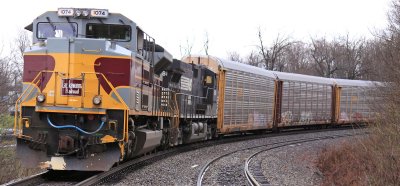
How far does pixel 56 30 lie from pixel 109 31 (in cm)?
109

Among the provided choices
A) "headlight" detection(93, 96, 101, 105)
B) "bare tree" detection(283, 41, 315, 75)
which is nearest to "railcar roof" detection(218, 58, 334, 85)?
"headlight" detection(93, 96, 101, 105)

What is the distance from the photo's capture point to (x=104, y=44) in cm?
910

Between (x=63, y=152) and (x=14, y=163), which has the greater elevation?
(x=63, y=152)

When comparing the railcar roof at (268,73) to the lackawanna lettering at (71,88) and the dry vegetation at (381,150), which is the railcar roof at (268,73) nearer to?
the dry vegetation at (381,150)

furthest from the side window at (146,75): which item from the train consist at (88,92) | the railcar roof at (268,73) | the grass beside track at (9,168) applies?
the railcar roof at (268,73)

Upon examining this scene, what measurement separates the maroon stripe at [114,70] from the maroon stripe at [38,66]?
877 mm

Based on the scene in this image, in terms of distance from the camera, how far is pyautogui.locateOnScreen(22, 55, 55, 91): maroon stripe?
8.93 meters

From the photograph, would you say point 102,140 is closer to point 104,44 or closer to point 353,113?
point 104,44

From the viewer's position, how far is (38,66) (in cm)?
Answer: 901

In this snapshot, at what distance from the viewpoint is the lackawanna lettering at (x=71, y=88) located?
349 inches

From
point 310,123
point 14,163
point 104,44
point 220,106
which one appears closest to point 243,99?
point 220,106

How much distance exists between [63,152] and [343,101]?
25.5 m

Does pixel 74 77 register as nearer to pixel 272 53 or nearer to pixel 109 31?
pixel 109 31

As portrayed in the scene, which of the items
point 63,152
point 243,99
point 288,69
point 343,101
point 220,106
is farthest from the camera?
point 288,69
